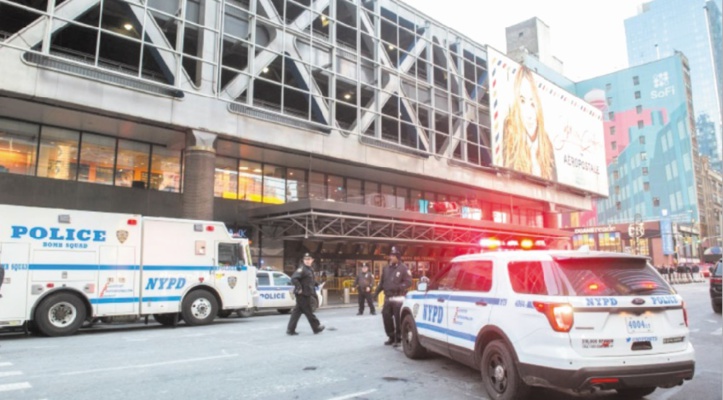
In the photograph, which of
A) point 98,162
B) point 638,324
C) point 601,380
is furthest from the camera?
point 98,162

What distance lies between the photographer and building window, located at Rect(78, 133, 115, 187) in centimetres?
2152

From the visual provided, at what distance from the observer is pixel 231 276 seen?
47.8ft

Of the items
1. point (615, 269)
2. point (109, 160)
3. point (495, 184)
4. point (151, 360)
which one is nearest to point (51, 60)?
point (109, 160)

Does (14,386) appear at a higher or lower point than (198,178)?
lower

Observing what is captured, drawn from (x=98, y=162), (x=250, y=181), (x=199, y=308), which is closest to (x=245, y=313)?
(x=199, y=308)

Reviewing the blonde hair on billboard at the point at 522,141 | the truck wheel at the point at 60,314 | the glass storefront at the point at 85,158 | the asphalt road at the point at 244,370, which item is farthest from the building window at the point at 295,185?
the asphalt road at the point at 244,370

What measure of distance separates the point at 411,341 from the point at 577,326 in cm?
370

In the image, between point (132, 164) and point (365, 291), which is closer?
point (365, 291)

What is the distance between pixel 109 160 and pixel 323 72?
1187 centimetres

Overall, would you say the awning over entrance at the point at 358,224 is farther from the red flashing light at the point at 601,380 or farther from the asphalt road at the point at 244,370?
the red flashing light at the point at 601,380

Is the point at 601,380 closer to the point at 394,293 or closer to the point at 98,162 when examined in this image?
the point at 394,293

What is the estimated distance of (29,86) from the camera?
→ 1725 cm

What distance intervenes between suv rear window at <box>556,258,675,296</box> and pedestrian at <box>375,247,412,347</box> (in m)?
4.46

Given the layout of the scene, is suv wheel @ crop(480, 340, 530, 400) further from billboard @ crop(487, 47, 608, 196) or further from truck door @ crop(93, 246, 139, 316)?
billboard @ crop(487, 47, 608, 196)
